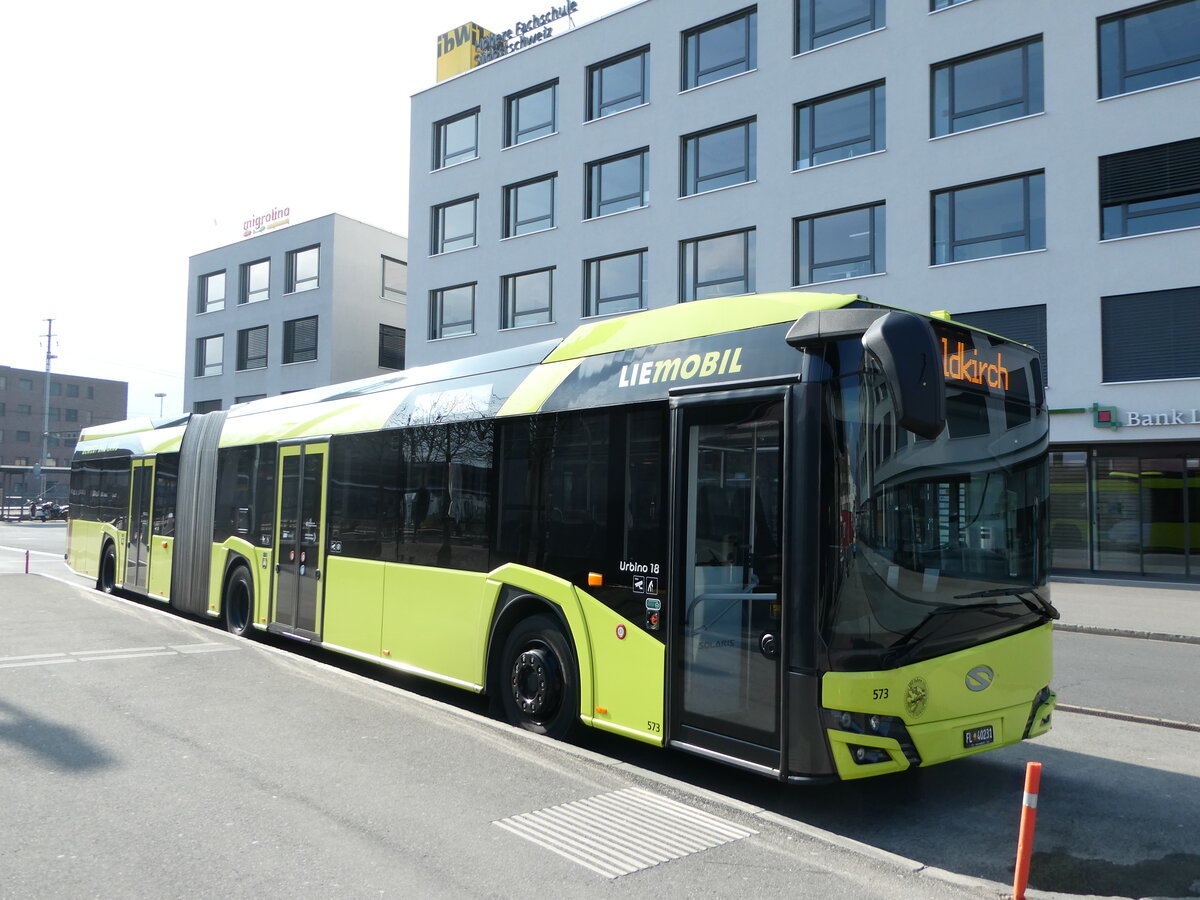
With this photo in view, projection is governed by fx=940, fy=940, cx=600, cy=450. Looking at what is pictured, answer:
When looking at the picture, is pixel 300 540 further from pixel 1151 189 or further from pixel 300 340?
pixel 300 340

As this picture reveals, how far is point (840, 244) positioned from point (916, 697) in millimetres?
21300

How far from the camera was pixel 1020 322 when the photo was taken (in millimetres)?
22188

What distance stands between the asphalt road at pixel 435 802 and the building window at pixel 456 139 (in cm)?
2901

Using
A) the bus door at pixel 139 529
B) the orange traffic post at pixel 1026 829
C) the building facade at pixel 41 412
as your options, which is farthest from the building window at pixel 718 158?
the building facade at pixel 41 412

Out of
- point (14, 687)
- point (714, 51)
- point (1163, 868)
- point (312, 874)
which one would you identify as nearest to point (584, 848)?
point (312, 874)

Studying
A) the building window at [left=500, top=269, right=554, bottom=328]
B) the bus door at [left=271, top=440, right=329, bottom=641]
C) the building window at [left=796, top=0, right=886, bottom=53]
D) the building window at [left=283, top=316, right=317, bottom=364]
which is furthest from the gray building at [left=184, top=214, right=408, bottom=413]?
the bus door at [left=271, top=440, right=329, bottom=641]

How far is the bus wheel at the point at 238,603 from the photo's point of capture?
11.7m

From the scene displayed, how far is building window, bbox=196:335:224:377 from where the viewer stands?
4703 cm

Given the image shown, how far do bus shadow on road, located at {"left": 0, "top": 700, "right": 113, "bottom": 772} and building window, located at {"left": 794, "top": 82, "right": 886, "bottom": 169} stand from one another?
22812 millimetres

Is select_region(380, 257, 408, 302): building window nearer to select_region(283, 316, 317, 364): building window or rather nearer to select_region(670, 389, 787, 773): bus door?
select_region(283, 316, 317, 364): building window

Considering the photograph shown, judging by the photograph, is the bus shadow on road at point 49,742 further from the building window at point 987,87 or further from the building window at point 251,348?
the building window at point 251,348

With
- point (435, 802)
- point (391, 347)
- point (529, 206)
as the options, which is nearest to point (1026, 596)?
point (435, 802)

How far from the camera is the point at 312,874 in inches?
169

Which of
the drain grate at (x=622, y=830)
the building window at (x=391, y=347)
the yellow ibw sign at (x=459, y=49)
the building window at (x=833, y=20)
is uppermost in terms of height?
the yellow ibw sign at (x=459, y=49)
